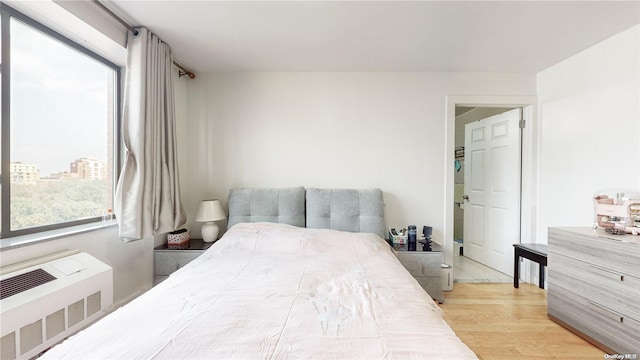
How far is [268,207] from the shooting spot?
8.02ft

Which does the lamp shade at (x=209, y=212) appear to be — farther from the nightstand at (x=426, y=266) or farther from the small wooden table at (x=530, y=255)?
the small wooden table at (x=530, y=255)

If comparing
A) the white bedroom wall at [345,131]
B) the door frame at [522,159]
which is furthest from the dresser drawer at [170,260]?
the door frame at [522,159]

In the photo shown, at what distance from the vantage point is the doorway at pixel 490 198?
Answer: 288 cm

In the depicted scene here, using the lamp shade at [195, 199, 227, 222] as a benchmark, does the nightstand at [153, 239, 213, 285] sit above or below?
below

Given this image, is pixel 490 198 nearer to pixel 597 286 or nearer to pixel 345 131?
pixel 597 286

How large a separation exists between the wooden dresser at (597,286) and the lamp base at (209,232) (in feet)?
9.71

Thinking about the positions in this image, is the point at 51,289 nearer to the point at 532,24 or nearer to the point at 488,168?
the point at 532,24

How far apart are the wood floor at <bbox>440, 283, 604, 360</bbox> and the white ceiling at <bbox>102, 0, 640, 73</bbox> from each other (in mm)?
2043

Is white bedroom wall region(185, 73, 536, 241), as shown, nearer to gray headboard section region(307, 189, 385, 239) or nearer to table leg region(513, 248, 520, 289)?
gray headboard section region(307, 189, 385, 239)

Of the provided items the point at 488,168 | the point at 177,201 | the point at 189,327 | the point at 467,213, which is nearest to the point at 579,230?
the point at 488,168

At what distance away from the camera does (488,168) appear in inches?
128

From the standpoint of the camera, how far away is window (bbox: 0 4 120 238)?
149 cm

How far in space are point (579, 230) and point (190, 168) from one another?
3.54m

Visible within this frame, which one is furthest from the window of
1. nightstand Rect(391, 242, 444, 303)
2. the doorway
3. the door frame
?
the doorway
